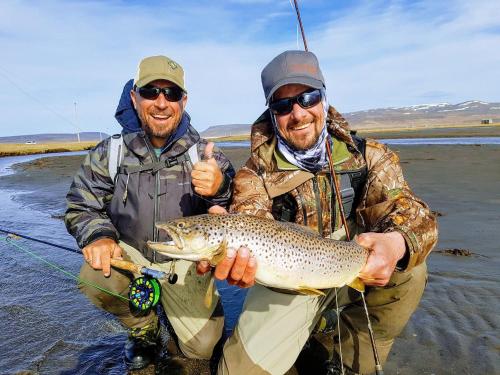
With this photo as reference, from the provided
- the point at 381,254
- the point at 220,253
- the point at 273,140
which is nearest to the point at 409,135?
the point at 273,140

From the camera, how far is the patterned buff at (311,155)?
12.1ft

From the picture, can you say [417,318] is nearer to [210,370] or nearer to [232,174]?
[210,370]

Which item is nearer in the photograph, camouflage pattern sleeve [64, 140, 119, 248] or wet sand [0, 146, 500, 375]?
wet sand [0, 146, 500, 375]

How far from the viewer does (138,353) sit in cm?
388

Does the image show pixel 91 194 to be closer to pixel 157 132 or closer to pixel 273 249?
pixel 157 132

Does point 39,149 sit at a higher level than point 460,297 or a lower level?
higher

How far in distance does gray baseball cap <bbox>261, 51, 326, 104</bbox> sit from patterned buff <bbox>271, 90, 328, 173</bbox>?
0.19m

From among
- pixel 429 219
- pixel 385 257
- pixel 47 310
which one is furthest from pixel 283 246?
pixel 47 310

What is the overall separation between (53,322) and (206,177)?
2.47 meters

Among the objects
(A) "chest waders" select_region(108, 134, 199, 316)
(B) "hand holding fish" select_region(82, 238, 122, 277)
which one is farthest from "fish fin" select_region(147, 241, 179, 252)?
(B) "hand holding fish" select_region(82, 238, 122, 277)

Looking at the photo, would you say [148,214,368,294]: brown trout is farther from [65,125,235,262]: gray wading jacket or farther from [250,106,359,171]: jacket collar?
[65,125,235,262]: gray wading jacket

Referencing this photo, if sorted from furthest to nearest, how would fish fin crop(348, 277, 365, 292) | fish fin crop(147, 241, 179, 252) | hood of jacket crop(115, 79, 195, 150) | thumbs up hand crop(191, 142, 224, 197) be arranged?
hood of jacket crop(115, 79, 195, 150) < thumbs up hand crop(191, 142, 224, 197) < fish fin crop(348, 277, 365, 292) < fish fin crop(147, 241, 179, 252)

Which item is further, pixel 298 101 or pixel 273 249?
pixel 298 101

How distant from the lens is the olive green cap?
4395 mm
